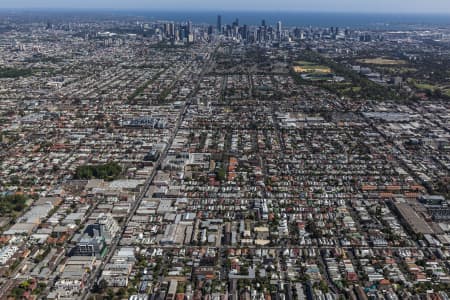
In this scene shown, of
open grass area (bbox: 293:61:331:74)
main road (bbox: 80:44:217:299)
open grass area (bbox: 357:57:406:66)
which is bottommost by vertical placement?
main road (bbox: 80:44:217:299)

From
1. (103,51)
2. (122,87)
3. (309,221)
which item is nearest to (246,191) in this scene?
(309,221)

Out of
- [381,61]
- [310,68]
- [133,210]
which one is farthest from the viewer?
[381,61]

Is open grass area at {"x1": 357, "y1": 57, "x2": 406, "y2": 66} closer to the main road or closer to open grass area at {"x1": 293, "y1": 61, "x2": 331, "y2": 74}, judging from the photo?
open grass area at {"x1": 293, "y1": 61, "x2": 331, "y2": 74}

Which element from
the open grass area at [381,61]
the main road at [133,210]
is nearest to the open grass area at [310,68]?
the open grass area at [381,61]

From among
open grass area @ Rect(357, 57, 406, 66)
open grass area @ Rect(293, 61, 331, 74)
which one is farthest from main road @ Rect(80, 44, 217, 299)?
open grass area @ Rect(357, 57, 406, 66)

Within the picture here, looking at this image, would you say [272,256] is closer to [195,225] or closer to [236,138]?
[195,225]

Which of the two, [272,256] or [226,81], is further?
[226,81]

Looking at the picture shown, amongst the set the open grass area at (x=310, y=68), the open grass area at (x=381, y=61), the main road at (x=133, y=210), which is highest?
the open grass area at (x=381, y=61)

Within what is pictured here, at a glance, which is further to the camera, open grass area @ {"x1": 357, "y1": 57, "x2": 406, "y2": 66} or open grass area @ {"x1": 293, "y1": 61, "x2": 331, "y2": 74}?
open grass area @ {"x1": 357, "y1": 57, "x2": 406, "y2": 66}

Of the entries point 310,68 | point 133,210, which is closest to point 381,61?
point 310,68

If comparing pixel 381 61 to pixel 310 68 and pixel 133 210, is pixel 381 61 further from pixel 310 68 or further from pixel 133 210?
pixel 133 210

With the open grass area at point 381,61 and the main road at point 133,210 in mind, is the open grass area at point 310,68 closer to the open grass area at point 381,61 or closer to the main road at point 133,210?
the open grass area at point 381,61
